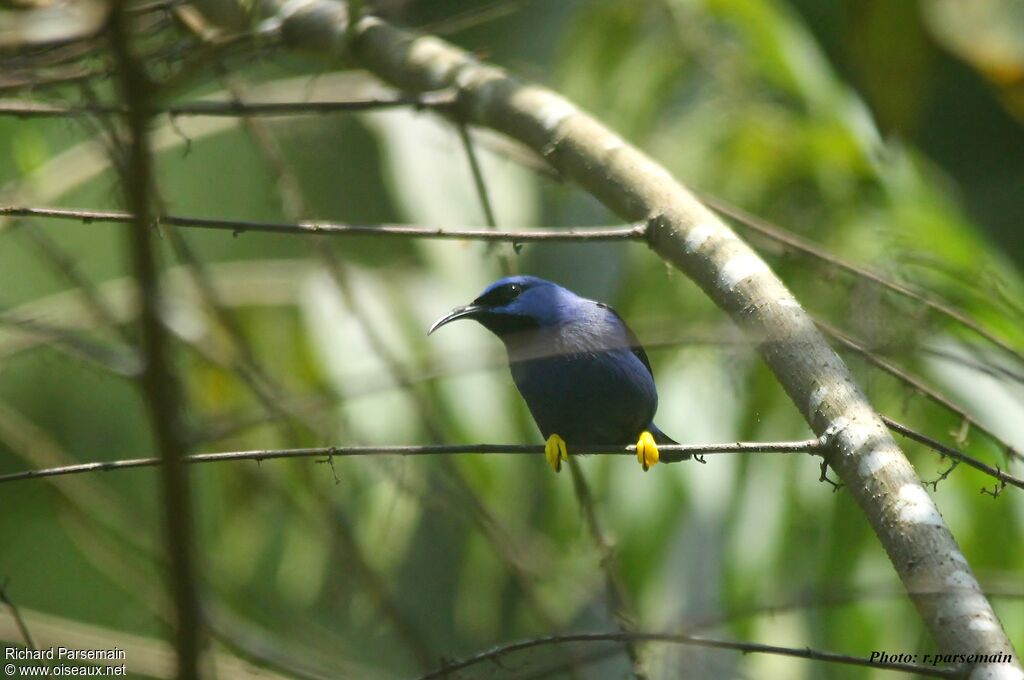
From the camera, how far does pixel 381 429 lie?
4.96 metres

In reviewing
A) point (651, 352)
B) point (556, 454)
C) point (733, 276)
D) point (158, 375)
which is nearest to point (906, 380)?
point (733, 276)

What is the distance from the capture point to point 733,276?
9.78 feet

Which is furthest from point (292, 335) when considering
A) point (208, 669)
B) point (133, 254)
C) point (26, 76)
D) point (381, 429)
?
point (133, 254)

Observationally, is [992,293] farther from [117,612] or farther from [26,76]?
[117,612]

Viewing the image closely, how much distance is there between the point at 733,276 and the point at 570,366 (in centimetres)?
132

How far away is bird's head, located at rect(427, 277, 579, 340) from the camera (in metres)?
4.51

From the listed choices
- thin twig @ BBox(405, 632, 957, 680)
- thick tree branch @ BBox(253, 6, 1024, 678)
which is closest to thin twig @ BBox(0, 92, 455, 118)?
thick tree branch @ BBox(253, 6, 1024, 678)

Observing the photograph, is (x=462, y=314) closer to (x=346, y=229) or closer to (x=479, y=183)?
(x=479, y=183)

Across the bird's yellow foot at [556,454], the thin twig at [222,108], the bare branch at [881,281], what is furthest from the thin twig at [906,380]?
the thin twig at [222,108]

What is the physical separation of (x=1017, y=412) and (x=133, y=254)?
12.9 ft

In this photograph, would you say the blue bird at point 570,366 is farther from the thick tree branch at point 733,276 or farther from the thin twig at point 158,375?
the thin twig at point 158,375

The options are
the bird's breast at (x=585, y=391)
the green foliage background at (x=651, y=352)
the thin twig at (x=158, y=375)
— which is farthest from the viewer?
the bird's breast at (x=585, y=391)

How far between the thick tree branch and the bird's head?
0.84m

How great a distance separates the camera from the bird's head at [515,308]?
178 inches
